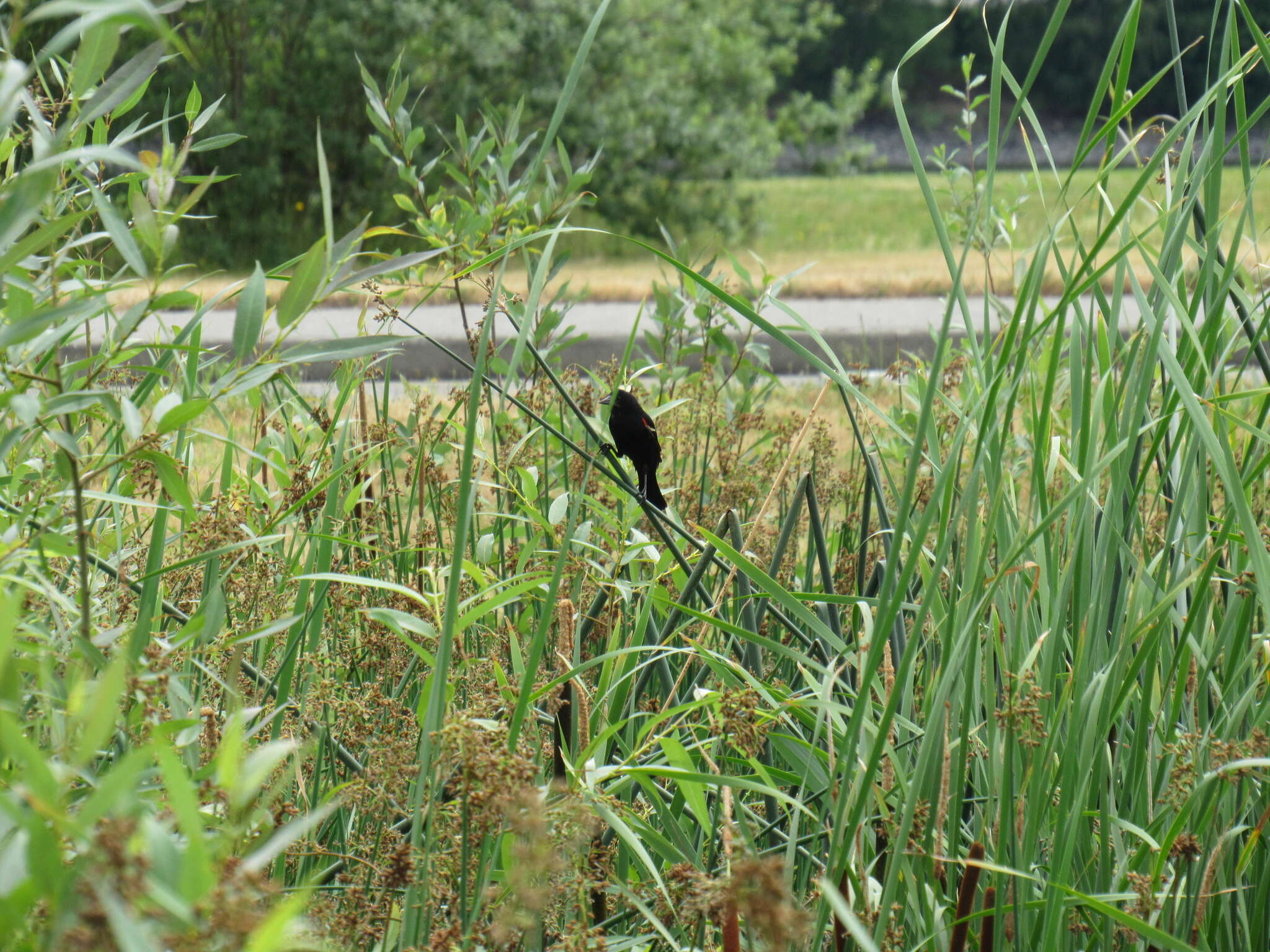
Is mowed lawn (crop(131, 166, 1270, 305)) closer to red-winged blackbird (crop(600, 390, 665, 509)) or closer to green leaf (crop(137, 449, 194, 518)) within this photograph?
red-winged blackbird (crop(600, 390, 665, 509))

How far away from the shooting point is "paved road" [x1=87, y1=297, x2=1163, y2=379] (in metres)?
5.16

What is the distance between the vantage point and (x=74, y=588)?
1071 mm

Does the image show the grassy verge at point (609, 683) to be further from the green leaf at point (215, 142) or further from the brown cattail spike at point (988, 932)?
the green leaf at point (215, 142)

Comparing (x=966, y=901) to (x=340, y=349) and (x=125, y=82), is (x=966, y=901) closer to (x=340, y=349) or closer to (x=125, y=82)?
→ (x=340, y=349)

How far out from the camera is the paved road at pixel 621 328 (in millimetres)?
5160

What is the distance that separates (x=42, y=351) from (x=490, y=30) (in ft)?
24.5

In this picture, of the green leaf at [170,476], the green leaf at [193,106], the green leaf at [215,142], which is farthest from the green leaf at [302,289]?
the green leaf at [193,106]

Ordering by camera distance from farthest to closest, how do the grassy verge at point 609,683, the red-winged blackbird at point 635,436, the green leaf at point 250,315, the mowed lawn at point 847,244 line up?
the mowed lawn at point 847,244
the red-winged blackbird at point 635,436
the green leaf at point 250,315
the grassy verge at point 609,683

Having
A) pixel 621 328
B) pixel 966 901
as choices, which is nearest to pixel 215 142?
pixel 966 901

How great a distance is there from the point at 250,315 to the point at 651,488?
70cm

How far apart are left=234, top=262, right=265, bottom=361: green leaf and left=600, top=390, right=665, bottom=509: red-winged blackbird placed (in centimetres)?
59

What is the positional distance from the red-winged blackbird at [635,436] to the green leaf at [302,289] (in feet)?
1.87

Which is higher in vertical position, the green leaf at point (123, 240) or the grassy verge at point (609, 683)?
the green leaf at point (123, 240)

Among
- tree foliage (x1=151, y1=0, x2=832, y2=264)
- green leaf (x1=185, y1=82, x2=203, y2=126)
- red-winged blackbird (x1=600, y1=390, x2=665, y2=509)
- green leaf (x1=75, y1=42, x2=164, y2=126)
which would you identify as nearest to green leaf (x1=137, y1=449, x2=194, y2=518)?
green leaf (x1=75, y1=42, x2=164, y2=126)
